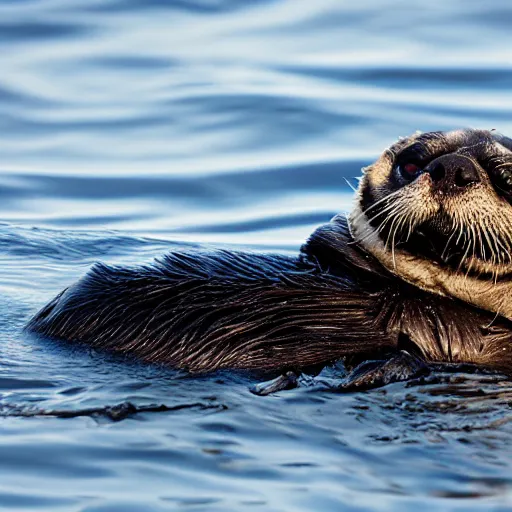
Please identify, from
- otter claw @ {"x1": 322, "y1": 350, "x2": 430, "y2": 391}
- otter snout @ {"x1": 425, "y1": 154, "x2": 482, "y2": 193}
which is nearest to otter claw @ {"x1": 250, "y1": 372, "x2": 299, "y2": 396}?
otter claw @ {"x1": 322, "y1": 350, "x2": 430, "y2": 391}

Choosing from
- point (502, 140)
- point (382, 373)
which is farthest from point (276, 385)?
point (502, 140)

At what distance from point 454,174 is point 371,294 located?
0.63 meters

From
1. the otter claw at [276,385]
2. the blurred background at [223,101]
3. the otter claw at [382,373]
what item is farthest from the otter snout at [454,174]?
the blurred background at [223,101]


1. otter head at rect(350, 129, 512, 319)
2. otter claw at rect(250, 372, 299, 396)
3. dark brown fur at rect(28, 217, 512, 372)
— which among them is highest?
otter head at rect(350, 129, 512, 319)

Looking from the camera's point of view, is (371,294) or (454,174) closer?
(454,174)

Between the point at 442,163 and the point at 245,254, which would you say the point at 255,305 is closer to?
the point at 245,254

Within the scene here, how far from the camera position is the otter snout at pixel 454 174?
5.16 m

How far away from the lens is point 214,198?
31.6ft

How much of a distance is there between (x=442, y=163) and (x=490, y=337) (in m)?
0.76

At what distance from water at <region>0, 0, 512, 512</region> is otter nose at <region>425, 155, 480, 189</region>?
0.80 m

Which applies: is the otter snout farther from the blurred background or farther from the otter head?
the blurred background

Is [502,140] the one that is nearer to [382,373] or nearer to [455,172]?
[455,172]

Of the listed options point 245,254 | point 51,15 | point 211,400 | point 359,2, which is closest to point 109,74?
point 51,15

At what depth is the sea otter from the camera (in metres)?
5.19
